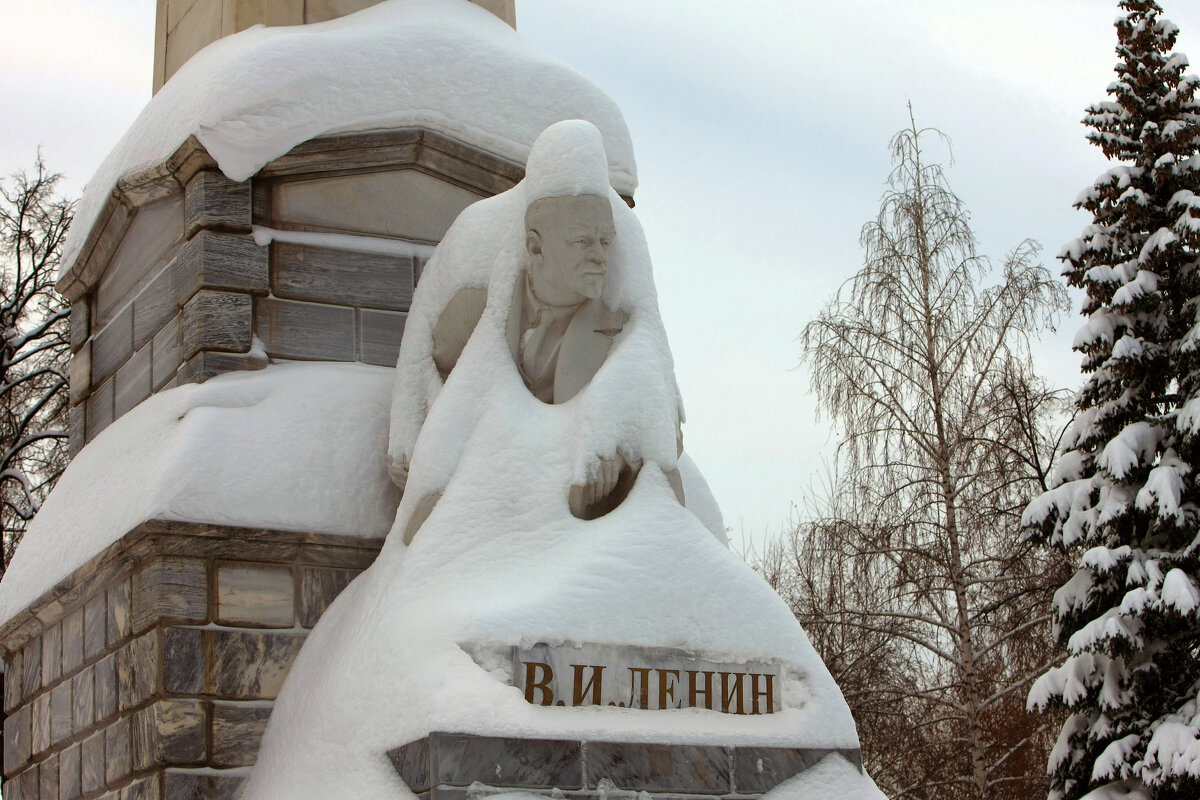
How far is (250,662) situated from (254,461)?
29.4 inches

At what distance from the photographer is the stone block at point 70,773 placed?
5730 millimetres

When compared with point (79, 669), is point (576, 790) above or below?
below

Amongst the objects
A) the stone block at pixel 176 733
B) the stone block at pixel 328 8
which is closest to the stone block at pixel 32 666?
the stone block at pixel 176 733

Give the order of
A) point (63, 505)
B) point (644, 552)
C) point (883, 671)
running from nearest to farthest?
1. point (644, 552)
2. point (63, 505)
3. point (883, 671)

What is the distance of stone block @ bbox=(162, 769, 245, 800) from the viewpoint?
16.3 feet

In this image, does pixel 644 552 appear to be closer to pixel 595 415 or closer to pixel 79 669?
pixel 595 415

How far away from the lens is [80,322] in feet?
23.6

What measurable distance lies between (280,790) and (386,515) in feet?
3.98

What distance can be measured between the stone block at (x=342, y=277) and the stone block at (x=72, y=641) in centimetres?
155

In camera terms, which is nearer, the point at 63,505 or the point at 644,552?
the point at 644,552

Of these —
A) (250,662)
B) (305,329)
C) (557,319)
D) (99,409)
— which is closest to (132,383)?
(99,409)

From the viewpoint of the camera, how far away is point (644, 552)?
448 cm

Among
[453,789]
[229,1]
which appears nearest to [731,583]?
[453,789]

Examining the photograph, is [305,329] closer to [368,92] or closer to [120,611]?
[368,92]
